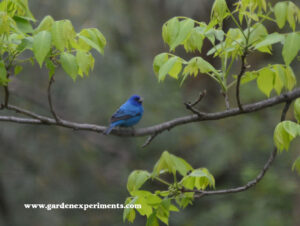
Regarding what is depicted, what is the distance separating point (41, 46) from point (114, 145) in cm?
731

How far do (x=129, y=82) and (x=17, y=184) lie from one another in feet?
10.1

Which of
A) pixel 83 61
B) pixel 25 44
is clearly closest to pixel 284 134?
pixel 83 61

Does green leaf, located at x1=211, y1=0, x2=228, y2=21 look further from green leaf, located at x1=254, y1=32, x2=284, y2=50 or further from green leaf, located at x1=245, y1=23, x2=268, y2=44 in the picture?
green leaf, located at x1=254, y1=32, x2=284, y2=50

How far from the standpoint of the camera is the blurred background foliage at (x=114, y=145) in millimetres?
8016

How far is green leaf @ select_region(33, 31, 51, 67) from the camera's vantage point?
2.21m

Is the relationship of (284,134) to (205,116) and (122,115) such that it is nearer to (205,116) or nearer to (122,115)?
(205,116)

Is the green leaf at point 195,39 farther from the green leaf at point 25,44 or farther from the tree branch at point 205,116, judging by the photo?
the green leaf at point 25,44

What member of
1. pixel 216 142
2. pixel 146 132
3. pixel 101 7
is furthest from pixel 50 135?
pixel 146 132

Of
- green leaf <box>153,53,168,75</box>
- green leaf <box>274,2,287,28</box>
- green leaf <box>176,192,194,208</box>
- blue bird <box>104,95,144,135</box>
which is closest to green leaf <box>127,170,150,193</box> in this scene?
green leaf <box>176,192,194,208</box>

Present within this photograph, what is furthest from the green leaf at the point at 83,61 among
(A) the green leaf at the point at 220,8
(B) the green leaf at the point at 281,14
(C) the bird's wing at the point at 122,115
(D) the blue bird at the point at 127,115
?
(C) the bird's wing at the point at 122,115

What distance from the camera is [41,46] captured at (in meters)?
2.24

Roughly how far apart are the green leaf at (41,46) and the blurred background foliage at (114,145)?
541 centimetres

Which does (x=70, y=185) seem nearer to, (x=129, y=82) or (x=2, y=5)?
(x=129, y=82)

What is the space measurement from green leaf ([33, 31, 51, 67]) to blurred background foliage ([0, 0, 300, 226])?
5.41 meters
